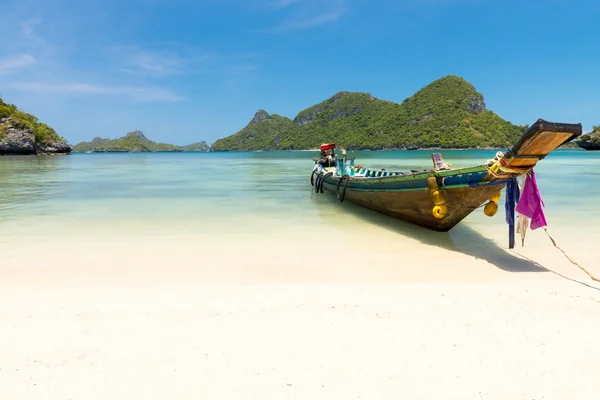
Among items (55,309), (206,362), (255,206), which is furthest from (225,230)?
(206,362)

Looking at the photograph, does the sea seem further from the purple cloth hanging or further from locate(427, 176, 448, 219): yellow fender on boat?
the purple cloth hanging

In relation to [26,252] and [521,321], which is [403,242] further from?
[26,252]

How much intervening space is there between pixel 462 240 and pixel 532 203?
201 cm

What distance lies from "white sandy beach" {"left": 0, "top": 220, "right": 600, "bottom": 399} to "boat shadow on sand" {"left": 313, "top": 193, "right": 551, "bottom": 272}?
88 mm

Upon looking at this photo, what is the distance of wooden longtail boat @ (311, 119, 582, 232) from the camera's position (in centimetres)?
538

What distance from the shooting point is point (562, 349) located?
10.7 ft

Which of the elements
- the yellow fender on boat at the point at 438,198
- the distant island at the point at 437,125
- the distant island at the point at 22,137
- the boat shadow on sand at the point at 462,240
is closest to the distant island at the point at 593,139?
the distant island at the point at 437,125

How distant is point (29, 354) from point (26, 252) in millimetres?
4863

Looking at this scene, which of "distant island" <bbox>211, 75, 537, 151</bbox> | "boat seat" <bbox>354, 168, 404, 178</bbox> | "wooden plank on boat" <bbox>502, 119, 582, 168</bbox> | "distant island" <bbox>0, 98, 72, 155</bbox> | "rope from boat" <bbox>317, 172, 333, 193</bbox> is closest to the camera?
"wooden plank on boat" <bbox>502, 119, 582, 168</bbox>

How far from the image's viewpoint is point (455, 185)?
698 cm

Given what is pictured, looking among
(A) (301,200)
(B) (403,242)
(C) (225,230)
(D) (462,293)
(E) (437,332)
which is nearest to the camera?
(E) (437,332)

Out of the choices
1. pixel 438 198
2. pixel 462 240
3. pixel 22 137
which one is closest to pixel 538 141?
pixel 438 198

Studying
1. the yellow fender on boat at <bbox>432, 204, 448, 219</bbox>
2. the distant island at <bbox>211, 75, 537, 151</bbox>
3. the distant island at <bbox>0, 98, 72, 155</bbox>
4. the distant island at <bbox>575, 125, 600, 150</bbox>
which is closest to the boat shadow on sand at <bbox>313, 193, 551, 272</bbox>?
the yellow fender on boat at <bbox>432, 204, 448, 219</bbox>

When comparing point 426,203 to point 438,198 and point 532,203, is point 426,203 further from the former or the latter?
point 532,203
